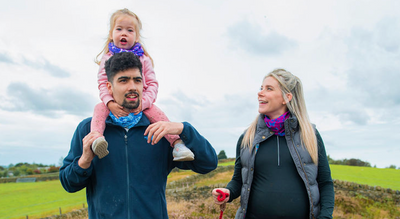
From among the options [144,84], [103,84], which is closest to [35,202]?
[103,84]

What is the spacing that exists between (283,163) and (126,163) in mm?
1490

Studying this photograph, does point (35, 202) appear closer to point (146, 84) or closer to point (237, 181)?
point (237, 181)

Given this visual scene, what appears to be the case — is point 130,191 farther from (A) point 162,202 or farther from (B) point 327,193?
(B) point 327,193

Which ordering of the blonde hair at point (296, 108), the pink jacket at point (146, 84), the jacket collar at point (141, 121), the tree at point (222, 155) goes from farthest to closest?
the tree at point (222, 155) → the blonde hair at point (296, 108) → the pink jacket at point (146, 84) → the jacket collar at point (141, 121)

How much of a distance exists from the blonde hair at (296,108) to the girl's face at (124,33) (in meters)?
1.42

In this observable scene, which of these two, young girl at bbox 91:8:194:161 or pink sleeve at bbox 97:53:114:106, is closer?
young girl at bbox 91:8:194:161


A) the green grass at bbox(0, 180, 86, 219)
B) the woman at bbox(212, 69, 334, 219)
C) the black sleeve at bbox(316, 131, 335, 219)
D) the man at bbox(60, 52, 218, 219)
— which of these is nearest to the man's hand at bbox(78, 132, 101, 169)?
the man at bbox(60, 52, 218, 219)

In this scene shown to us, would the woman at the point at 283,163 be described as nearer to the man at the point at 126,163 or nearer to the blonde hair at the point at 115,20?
the man at the point at 126,163

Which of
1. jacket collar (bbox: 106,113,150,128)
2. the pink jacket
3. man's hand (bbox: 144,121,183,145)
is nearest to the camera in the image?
man's hand (bbox: 144,121,183,145)

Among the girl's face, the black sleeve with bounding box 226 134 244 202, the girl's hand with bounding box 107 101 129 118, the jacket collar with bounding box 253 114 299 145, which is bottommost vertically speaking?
the black sleeve with bounding box 226 134 244 202

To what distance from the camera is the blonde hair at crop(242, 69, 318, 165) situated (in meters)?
2.87

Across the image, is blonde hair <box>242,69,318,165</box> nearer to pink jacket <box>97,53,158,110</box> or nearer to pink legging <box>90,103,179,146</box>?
pink legging <box>90,103,179,146</box>

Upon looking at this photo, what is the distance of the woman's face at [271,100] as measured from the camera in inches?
117

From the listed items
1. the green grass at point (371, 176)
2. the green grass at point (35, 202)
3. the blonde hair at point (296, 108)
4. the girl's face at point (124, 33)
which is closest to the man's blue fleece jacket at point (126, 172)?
the girl's face at point (124, 33)
